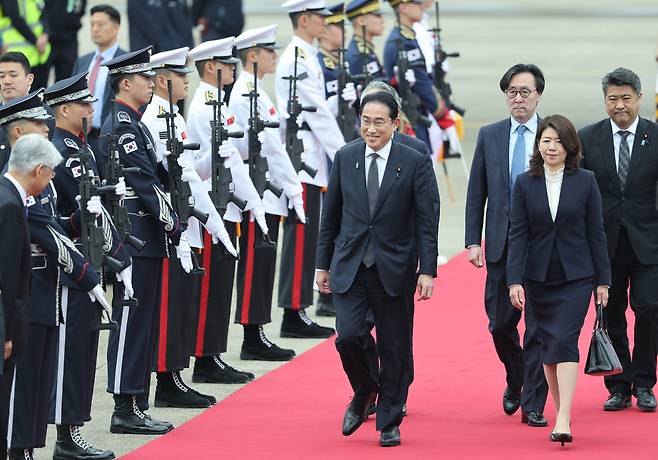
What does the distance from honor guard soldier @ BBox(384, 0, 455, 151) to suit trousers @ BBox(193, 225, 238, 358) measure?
3.47 meters

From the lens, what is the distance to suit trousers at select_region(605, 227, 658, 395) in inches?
360

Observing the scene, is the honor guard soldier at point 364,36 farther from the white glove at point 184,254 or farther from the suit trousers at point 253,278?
the white glove at point 184,254

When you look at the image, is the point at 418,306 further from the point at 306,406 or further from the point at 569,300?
the point at 569,300

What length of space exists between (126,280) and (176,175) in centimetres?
81

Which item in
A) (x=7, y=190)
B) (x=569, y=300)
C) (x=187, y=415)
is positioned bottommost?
(x=187, y=415)

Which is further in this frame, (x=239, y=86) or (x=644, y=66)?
(x=644, y=66)

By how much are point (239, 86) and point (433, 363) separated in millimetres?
1982

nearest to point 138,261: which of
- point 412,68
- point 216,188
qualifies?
point 216,188

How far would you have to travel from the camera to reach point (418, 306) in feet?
40.0

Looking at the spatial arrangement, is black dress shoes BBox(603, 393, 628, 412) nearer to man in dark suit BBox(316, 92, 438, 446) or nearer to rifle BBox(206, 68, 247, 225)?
man in dark suit BBox(316, 92, 438, 446)

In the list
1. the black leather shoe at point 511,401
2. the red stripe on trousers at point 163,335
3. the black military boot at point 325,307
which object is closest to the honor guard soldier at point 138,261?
the red stripe on trousers at point 163,335

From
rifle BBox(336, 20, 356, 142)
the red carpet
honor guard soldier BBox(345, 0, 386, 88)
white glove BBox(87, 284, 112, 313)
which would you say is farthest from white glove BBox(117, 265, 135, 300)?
honor guard soldier BBox(345, 0, 386, 88)

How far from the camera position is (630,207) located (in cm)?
912

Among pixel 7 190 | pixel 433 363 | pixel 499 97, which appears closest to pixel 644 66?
pixel 499 97
